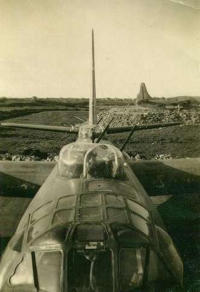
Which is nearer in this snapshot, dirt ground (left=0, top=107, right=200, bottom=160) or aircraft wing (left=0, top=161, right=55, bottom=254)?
aircraft wing (left=0, top=161, right=55, bottom=254)

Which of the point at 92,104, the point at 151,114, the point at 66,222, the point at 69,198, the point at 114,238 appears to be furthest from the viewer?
the point at 151,114

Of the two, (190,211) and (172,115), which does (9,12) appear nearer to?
(190,211)

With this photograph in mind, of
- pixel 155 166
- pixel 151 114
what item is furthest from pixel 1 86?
pixel 151 114

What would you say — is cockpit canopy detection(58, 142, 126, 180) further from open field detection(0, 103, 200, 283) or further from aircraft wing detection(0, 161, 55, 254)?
open field detection(0, 103, 200, 283)

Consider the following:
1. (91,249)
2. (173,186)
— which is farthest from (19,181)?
(91,249)

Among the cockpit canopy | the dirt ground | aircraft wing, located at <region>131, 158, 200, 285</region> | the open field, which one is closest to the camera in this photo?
the cockpit canopy

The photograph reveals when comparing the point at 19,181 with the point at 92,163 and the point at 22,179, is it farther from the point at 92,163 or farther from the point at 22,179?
the point at 92,163

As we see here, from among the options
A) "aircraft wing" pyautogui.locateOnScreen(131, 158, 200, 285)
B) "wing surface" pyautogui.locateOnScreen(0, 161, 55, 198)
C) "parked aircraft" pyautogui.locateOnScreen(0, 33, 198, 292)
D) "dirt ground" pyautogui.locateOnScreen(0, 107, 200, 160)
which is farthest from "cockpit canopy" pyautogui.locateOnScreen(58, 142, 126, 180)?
"dirt ground" pyautogui.locateOnScreen(0, 107, 200, 160)

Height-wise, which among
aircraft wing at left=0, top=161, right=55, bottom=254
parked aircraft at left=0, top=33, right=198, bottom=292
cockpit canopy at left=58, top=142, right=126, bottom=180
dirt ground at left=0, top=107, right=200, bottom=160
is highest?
cockpit canopy at left=58, top=142, right=126, bottom=180
